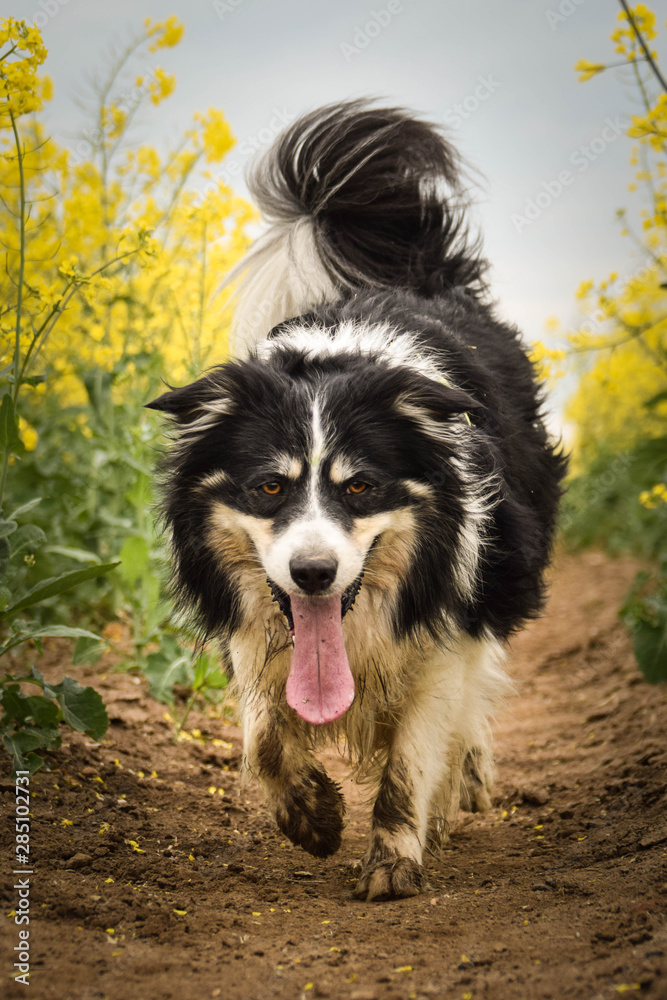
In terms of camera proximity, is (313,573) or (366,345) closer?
(313,573)

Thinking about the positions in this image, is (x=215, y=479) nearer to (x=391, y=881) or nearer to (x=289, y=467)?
(x=289, y=467)

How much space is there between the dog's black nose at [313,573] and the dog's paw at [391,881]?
3.03 feet

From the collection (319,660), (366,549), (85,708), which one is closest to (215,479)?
(366,549)

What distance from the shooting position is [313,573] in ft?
8.16

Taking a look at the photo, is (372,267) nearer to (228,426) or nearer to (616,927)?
(228,426)

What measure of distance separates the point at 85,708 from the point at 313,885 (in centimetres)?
92

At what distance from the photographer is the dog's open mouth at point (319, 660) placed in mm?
2756

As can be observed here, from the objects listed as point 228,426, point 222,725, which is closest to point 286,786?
point 228,426

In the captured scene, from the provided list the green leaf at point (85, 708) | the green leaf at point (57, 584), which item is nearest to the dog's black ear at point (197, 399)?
the green leaf at point (57, 584)

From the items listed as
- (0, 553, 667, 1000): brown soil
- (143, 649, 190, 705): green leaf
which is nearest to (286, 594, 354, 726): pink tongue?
(0, 553, 667, 1000): brown soil

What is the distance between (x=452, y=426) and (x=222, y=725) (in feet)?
7.56

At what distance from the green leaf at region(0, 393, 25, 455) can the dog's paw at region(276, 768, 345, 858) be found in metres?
1.46

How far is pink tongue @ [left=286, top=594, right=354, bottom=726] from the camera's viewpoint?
2756mm

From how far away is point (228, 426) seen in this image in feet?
9.71
